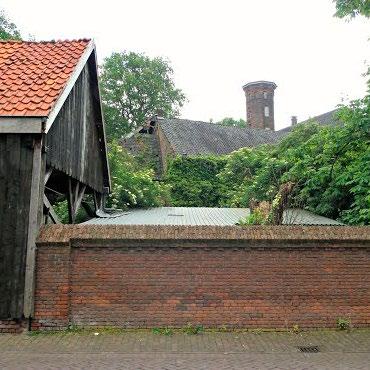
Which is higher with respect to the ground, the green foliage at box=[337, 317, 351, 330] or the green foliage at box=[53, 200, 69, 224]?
the green foliage at box=[53, 200, 69, 224]

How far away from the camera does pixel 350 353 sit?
7.20m

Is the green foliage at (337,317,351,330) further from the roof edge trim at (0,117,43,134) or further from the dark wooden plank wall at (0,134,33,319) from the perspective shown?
the roof edge trim at (0,117,43,134)

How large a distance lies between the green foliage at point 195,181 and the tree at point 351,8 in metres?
16.5

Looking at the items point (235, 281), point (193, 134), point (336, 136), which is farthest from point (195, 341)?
point (193, 134)

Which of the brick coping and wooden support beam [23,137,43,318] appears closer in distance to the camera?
wooden support beam [23,137,43,318]

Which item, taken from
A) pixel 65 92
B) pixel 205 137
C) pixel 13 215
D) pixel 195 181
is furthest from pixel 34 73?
pixel 205 137

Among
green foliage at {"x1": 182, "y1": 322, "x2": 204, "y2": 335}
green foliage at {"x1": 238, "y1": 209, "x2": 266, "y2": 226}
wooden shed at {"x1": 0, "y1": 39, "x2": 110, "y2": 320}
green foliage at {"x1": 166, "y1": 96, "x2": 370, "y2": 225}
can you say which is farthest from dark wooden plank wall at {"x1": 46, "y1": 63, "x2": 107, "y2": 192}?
green foliage at {"x1": 166, "y1": 96, "x2": 370, "y2": 225}

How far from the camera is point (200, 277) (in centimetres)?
859

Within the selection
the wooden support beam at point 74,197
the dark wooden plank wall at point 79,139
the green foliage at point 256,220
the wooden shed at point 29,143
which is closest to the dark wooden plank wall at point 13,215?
the wooden shed at point 29,143

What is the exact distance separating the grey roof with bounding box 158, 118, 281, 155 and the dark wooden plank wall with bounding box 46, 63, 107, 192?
1583cm

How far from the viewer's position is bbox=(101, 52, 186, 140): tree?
4741cm

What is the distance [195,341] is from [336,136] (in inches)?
338

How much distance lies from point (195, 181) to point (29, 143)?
68.1ft

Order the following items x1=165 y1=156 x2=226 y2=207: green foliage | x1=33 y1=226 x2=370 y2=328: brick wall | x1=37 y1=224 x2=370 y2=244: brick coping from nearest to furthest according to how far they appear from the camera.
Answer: x1=33 y1=226 x2=370 y2=328: brick wall, x1=37 y1=224 x2=370 y2=244: brick coping, x1=165 y1=156 x2=226 y2=207: green foliage
